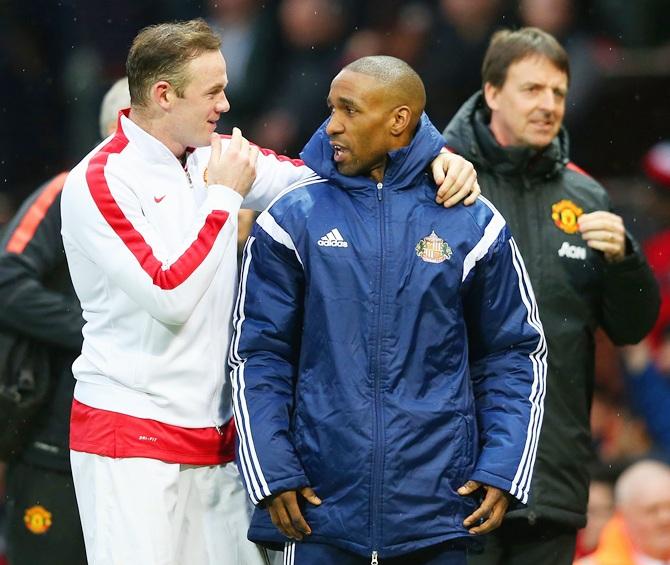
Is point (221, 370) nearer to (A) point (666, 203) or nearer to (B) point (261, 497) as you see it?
(B) point (261, 497)

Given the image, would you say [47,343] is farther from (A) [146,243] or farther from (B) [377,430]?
(B) [377,430]

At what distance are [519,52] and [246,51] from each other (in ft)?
10.3

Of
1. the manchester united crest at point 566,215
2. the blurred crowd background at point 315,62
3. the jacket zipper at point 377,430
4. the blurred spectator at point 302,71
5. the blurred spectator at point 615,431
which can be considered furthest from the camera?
the blurred spectator at point 302,71

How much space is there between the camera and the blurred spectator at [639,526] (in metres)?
5.22

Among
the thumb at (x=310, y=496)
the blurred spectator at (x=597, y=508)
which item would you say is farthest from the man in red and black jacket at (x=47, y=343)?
the blurred spectator at (x=597, y=508)

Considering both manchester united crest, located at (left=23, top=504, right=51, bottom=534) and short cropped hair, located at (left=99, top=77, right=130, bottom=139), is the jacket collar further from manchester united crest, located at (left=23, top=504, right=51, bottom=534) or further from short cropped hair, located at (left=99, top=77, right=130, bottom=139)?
manchester united crest, located at (left=23, top=504, right=51, bottom=534)

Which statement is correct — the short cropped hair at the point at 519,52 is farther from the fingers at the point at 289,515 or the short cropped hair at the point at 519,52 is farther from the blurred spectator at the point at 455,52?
the blurred spectator at the point at 455,52

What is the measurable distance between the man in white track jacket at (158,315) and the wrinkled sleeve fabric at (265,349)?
0.09 meters

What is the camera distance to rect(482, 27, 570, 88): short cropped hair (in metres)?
4.65

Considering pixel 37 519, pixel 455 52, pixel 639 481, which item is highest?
pixel 455 52

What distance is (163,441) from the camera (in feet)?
11.9

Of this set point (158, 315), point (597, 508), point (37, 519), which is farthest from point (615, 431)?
point (158, 315)

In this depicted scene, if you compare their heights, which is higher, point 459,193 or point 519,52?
point 519,52

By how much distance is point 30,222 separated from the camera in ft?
15.1
